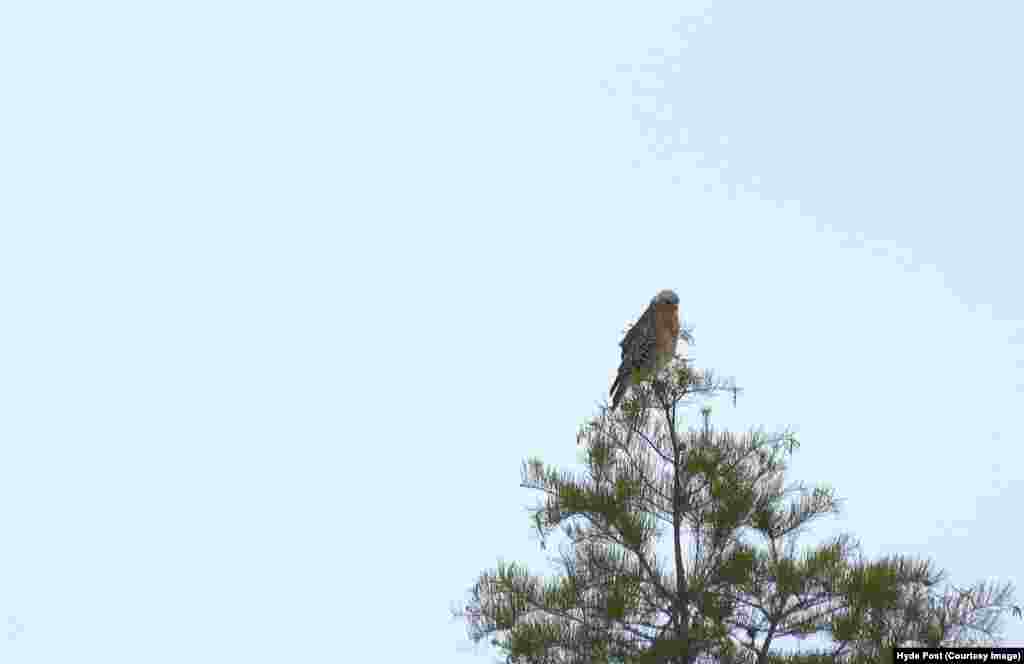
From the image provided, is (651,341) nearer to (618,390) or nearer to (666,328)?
(666,328)

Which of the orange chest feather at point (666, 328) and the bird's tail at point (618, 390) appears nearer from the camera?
the bird's tail at point (618, 390)

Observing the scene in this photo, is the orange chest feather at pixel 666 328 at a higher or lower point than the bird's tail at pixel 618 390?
higher

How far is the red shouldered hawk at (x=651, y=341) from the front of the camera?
15.4 meters

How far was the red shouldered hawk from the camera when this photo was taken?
1543 cm

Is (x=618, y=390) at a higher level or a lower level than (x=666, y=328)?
lower

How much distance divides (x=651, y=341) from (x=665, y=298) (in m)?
0.76

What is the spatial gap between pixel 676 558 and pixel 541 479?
0.99 meters

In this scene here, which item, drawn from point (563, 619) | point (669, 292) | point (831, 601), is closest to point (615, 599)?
point (563, 619)

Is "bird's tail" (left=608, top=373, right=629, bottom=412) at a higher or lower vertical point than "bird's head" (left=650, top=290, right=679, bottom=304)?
lower

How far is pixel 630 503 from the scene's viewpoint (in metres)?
13.9

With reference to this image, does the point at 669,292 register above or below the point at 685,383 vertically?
above

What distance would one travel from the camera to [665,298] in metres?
16.6

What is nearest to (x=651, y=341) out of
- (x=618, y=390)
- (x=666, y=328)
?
(x=666, y=328)

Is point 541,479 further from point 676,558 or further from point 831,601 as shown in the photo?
point 831,601
